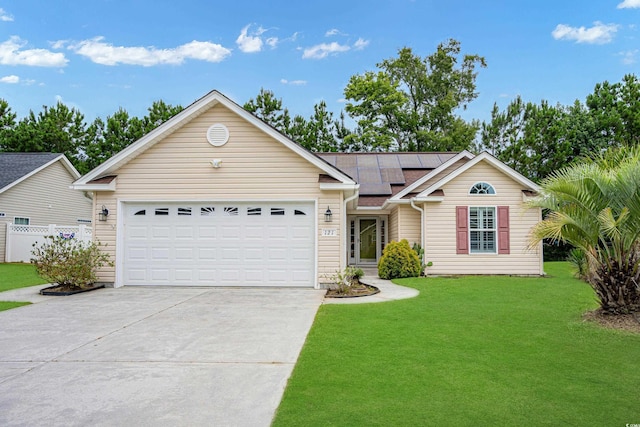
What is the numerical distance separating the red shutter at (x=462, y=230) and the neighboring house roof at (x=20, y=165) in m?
19.3

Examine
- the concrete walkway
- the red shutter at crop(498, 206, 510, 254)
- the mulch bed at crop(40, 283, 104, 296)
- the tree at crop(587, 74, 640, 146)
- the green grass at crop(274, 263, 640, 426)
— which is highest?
the tree at crop(587, 74, 640, 146)

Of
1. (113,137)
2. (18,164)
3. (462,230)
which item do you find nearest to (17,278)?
(18,164)

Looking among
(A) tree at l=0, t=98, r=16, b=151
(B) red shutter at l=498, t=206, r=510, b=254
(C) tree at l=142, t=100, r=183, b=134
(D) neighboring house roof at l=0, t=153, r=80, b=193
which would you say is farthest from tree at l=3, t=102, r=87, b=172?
(B) red shutter at l=498, t=206, r=510, b=254

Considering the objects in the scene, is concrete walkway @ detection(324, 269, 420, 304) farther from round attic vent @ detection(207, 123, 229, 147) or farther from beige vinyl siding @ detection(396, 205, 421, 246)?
round attic vent @ detection(207, 123, 229, 147)

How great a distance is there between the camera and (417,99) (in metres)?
32.5

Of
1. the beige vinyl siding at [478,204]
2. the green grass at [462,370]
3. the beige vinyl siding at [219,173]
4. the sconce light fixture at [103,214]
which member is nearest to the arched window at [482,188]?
the beige vinyl siding at [478,204]

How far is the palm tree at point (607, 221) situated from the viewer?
6336mm

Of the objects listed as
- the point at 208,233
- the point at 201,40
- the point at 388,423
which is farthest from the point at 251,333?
the point at 201,40

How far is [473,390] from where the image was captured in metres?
3.92

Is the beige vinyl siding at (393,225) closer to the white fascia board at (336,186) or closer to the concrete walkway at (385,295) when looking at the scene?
the concrete walkway at (385,295)

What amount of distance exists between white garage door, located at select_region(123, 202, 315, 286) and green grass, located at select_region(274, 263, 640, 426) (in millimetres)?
3477

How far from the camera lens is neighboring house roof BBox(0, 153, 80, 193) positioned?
65.9ft

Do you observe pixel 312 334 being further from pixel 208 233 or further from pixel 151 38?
pixel 151 38

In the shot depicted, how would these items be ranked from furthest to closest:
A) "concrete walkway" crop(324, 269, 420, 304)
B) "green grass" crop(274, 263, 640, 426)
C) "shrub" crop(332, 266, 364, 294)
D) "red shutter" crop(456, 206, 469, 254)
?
"red shutter" crop(456, 206, 469, 254), "shrub" crop(332, 266, 364, 294), "concrete walkway" crop(324, 269, 420, 304), "green grass" crop(274, 263, 640, 426)
